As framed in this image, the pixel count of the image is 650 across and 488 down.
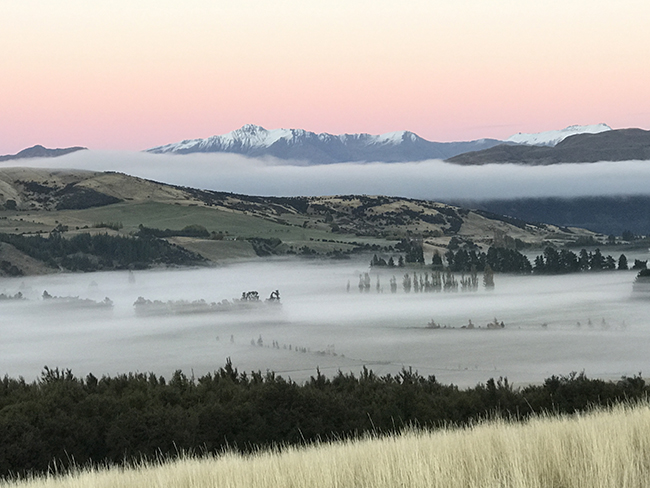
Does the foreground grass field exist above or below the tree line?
above

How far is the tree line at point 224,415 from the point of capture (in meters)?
25.2

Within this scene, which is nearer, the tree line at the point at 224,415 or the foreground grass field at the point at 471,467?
the foreground grass field at the point at 471,467

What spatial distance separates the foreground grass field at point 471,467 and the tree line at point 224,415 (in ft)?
28.4

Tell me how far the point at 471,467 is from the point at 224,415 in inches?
636

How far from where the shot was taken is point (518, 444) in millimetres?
12461

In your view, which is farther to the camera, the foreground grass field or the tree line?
the tree line

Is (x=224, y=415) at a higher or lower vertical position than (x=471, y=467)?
lower

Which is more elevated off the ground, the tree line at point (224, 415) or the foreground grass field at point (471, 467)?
the foreground grass field at point (471, 467)

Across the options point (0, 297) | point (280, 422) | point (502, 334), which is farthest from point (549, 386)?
point (0, 297)

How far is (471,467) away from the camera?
1219cm

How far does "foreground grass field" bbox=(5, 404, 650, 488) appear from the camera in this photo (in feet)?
36.4

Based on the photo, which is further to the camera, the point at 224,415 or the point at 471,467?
the point at 224,415

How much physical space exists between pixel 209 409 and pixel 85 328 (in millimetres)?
157706

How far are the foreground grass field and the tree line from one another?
865 centimetres
